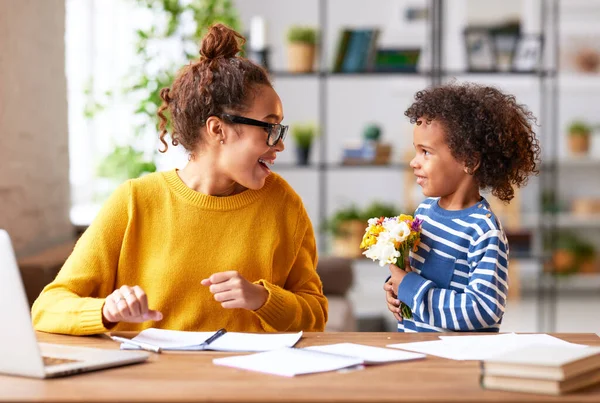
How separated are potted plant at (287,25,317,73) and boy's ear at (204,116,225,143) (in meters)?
3.44

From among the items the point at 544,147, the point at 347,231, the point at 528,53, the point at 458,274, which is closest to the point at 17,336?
the point at 458,274

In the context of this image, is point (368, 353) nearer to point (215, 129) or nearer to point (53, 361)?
point (53, 361)

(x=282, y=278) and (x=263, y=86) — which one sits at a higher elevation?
(x=263, y=86)

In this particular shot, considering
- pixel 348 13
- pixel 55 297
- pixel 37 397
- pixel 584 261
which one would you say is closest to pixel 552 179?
pixel 584 261

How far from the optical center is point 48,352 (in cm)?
150

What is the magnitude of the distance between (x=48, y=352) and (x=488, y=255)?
897mm

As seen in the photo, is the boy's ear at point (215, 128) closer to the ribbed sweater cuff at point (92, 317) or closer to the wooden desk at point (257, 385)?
the ribbed sweater cuff at point (92, 317)

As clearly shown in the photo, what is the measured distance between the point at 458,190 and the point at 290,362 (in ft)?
2.21

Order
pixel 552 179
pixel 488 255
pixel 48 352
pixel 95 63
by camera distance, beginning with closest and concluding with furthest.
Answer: pixel 48 352 < pixel 488 255 < pixel 95 63 < pixel 552 179

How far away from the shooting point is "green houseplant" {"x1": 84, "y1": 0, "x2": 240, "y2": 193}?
14.7 ft

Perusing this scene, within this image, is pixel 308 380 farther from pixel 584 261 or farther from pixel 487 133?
pixel 584 261

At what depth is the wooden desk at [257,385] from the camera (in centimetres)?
122

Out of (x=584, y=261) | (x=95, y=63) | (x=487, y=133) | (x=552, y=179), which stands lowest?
(x=584, y=261)

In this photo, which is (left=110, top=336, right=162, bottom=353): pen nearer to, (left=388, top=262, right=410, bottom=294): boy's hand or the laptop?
the laptop
